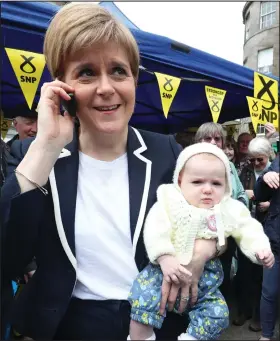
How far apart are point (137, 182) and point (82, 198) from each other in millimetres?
204

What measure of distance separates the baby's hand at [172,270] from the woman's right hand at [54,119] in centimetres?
55

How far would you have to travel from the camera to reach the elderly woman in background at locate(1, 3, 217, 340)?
969 mm

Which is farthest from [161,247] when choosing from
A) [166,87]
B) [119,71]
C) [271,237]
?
[166,87]

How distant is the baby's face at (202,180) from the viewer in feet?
4.15

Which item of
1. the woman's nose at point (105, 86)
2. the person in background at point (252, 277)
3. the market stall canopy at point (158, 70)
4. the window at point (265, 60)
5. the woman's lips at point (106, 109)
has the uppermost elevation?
the window at point (265, 60)

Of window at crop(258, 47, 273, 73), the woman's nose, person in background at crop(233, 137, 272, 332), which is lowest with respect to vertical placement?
person in background at crop(233, 137, 272, 332)

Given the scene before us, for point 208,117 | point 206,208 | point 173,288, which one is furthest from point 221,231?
point 208,117

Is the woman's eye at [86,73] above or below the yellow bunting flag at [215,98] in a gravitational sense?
below

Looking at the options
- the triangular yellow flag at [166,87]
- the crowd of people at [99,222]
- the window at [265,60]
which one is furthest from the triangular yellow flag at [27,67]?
the window at [265,60]

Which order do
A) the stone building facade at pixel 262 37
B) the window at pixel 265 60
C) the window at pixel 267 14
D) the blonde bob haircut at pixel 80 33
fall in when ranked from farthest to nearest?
the window at pixel 265 60
the window at pixel 267 14
the stone building facade at pixel 262 37
the blonde bob haircut at pixel 80 33

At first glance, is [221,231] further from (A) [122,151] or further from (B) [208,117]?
(B) [208,117]

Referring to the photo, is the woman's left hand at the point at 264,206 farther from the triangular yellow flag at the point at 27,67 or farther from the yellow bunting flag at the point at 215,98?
the triangular yellow flag at the point at 27,67

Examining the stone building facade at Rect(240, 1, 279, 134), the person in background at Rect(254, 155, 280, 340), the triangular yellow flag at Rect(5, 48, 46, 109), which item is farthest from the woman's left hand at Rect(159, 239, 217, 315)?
the stone building facade at Rect(240, 1, 279, 134)

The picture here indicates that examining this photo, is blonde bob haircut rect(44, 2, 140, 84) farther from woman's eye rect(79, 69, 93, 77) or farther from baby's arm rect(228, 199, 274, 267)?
baby's arm rect(228, 199, 274, 267)
